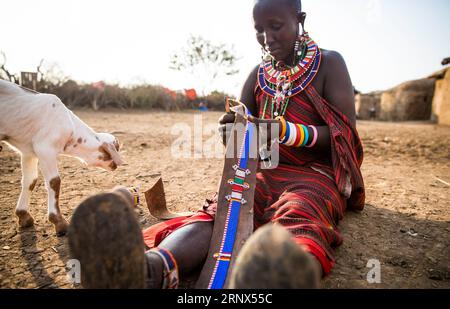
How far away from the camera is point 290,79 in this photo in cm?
185

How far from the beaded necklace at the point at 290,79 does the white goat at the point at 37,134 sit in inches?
52.9

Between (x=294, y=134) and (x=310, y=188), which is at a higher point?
(x=294, y=134)

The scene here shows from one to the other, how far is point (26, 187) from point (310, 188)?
71.5 inches

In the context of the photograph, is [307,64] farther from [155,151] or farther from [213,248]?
[155,151]

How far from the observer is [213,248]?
51.8 inches

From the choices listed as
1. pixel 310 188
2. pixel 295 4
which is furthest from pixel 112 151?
pixel 295 4

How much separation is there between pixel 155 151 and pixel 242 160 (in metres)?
3.40

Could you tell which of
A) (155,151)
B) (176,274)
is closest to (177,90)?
(155,151)

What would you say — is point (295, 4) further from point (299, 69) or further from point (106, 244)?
point (106, 244)

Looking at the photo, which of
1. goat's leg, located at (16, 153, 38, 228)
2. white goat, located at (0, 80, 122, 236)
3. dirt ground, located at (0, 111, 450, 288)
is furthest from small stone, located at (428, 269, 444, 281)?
goat's leg, located at (16, 153, 38, 228)

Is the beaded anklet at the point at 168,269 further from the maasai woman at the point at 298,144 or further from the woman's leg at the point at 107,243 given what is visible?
the woman's leg at the point at 107,243

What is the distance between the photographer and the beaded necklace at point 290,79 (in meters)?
1.81

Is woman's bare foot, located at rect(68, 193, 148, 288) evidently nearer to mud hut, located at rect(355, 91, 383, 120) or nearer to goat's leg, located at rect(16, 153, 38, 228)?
goat's leg, located at rect(16, 153, 38, 228)

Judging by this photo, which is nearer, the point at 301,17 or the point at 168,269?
the point at 168,269
